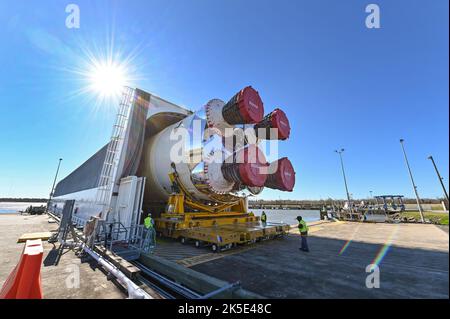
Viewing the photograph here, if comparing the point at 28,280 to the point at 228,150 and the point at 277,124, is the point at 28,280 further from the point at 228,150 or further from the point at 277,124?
the point at 277,124

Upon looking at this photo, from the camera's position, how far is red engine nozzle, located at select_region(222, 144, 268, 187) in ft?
19.2

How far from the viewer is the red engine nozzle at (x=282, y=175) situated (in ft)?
21.9

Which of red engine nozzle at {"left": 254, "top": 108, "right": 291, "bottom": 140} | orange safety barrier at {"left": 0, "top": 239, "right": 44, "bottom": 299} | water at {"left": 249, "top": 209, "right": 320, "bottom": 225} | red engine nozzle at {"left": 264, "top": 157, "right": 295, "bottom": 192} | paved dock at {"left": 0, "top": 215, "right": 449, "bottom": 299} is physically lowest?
water at {"left": 249, "top": 209, "right": 320, "bottom": 225}

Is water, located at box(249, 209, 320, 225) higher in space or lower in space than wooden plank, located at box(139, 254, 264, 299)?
lower

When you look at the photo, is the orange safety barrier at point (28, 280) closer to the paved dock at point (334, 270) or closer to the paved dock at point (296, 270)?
the paved dock at point (296, 270)

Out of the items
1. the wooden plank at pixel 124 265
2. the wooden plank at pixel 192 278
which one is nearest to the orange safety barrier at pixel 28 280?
the wooden plank at pixel 124 265

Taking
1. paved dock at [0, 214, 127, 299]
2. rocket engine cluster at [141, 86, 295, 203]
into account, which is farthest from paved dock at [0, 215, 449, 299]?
rocket engine cluster at [141, 86, 295, 203]

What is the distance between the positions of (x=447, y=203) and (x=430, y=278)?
15.1ft

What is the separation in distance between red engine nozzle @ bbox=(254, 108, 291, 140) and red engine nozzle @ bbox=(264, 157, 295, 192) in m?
0.96

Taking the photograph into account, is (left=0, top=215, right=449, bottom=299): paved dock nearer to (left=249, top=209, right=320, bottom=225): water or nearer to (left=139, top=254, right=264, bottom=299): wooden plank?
(left=139, top=254, right=264, bottom=299): wooden plank

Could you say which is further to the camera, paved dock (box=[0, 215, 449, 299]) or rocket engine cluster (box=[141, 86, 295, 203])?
rocket engine cluster (box=[141, 86, 295, 203])

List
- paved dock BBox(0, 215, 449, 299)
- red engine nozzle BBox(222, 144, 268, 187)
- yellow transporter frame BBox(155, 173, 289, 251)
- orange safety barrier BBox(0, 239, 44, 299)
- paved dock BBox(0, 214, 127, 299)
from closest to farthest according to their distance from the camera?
orange safety barrier BBox(0, 239, 44, 299)
paved dock BBox(0, 214, 127, 299)
paved dock BBox(0, 215, 449, 299)
red engine nozzle BBox(222, 144, 268, 187)
yellow transporter frame BBox(155, 173, 289, 251)
